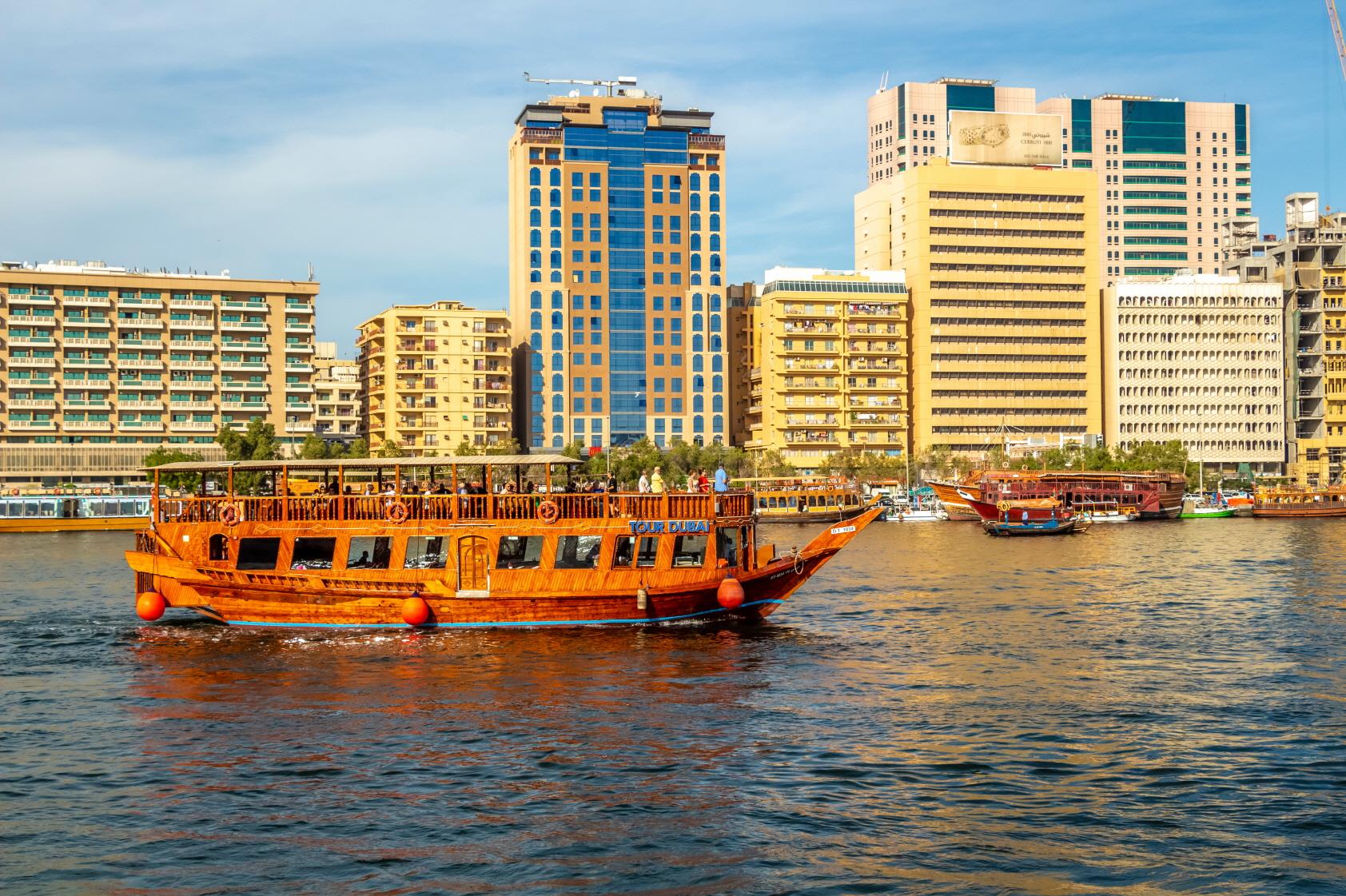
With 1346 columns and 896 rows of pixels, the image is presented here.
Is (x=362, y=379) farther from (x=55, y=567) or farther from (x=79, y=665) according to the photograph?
(x=79, y=665)

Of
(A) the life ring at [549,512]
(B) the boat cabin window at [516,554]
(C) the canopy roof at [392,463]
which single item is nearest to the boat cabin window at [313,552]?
(C) the canopy roof at [392,463]

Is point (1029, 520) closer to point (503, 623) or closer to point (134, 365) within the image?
point (503, 623)

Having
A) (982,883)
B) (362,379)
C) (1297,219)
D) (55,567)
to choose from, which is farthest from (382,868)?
(1297,219)

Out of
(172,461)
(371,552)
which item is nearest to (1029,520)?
(172,461)

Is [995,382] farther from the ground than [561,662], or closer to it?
farther from the ground

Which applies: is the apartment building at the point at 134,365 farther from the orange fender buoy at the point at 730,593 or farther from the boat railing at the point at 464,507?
the orange fender buoy at the point at 730,593

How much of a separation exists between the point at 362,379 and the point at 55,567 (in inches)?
3564

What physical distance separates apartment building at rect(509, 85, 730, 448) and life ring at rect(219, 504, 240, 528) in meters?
108

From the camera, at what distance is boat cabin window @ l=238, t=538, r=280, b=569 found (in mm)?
35500

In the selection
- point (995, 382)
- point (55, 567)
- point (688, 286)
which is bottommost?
point (55, 567)

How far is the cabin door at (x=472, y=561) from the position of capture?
34562 millimetres

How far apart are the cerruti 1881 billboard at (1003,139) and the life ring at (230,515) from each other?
434 feet

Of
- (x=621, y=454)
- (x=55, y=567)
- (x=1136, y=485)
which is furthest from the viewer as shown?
(x=621, y=454)

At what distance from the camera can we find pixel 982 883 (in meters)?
15.9
